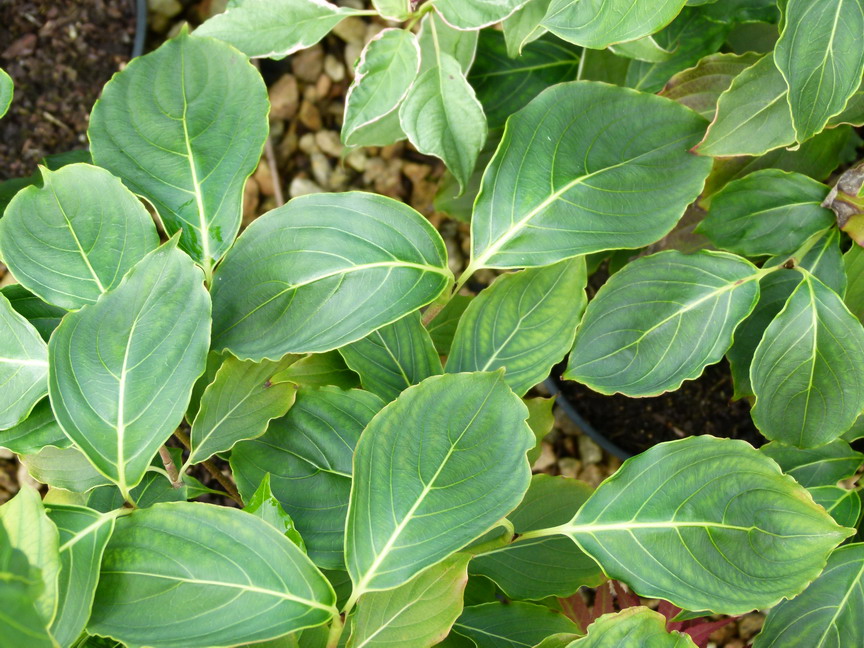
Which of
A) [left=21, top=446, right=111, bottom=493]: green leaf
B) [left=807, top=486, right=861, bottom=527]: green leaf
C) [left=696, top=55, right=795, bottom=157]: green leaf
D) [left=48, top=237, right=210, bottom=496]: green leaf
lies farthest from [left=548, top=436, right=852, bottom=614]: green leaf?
[left=21, top=446, right=111, bottom=493]: green leaf

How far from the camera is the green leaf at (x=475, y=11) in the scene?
0.80 m

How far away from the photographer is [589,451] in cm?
154

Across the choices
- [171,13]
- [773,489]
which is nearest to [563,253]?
[773,489]

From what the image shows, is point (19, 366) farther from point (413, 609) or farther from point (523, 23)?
point (523, 23)

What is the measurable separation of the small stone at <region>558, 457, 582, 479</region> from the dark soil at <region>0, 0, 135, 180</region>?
1.18 m

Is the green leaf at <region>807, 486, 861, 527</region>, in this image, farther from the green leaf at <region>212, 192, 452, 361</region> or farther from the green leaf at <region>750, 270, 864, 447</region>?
the green leaf at <region>212, 192, 452, 361</region>

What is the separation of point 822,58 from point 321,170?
112 cm

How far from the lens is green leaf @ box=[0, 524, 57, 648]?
1.53 ft

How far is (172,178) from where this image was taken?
81 centimetres

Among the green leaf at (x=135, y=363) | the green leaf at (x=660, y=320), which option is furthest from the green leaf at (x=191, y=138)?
the green leaf at (x=660, y=320)

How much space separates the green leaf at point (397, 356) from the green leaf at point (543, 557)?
0.71 feet

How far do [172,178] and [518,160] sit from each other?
376 millimetres

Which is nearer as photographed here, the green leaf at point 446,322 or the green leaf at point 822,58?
the green leaf at point 822,58

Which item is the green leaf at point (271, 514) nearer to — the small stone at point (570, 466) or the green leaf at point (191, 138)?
the green leaf at point (191, 138)
